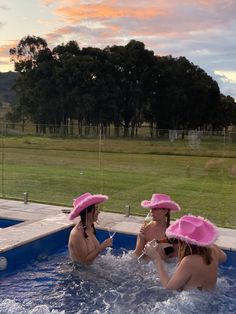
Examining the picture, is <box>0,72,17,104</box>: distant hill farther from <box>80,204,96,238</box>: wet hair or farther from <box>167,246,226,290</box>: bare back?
<box>167,246,226,290</box>: bare back

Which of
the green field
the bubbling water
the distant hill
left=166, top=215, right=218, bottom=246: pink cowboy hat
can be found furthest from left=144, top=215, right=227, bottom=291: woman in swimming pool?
the distant hill

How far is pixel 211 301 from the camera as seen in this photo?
4.64 metres

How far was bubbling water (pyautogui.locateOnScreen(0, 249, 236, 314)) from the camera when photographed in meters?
4.56

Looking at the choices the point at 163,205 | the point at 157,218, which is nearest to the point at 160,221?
the point at 157,218

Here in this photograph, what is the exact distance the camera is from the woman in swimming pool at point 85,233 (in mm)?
5359

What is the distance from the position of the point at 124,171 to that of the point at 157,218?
27.5ft

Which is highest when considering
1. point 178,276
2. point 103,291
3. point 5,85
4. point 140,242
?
point 5,85

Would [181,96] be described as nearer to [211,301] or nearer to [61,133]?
[61,133]

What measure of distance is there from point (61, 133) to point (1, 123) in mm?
2818

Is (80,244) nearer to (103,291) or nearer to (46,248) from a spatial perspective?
(103,291)

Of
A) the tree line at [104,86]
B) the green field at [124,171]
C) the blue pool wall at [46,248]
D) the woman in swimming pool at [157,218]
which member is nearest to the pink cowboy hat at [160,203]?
the woman in swimming pool at [157,218]

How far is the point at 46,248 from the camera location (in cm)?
673

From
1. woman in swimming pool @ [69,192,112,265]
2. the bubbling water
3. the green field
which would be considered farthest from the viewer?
the green field

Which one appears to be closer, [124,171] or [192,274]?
[192,274]
